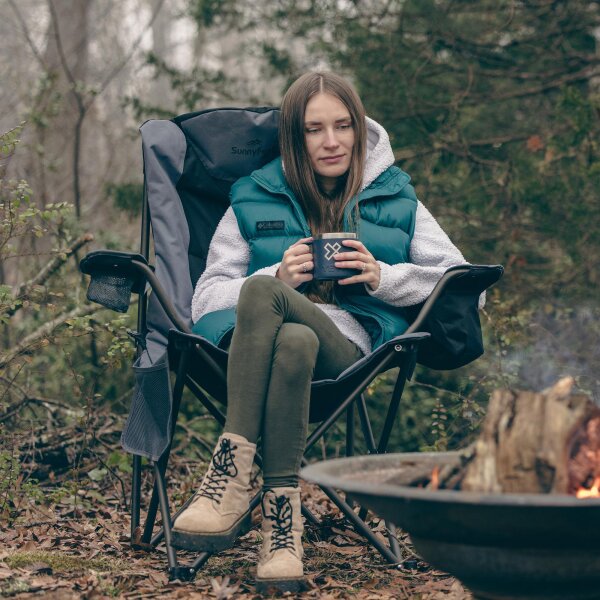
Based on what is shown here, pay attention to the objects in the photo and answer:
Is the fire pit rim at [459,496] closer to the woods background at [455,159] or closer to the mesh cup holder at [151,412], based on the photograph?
the mesh cup holder at [151,412]

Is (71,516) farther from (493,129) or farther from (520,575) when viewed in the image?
(493,129)

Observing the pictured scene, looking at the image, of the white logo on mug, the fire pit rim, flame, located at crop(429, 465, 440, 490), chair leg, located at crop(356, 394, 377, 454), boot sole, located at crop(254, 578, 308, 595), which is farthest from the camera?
chair leg, located at crop(356, 394, 377, 454)

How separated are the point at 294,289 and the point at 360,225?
1.27ft

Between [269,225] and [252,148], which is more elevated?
[252,148]

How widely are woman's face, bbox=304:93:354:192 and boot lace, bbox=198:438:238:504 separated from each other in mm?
1033

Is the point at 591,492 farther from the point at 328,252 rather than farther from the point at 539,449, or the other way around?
the point at 328,252

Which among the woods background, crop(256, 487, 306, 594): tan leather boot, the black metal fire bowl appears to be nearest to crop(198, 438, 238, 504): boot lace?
Result: crop(256, 487, 306, 594): tan leather boot

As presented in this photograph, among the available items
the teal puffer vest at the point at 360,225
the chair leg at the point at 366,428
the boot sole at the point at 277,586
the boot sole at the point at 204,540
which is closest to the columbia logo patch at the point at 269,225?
the teal puffer vest at the point at 360,225

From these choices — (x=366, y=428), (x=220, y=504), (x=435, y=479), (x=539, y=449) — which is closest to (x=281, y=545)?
(x=220, y=504)

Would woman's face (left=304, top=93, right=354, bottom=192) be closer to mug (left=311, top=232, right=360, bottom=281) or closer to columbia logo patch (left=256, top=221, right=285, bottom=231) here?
columbia logo patch (left=256, top=221, right=285, bottom=231)

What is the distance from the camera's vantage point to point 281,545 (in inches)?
88.1

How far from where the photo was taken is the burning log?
1.66 metres

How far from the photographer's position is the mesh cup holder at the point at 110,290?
265 cm

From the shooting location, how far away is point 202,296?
283 cm
